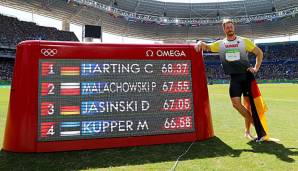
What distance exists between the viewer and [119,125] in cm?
512

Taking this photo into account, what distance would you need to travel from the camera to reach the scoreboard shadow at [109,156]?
4160 millimetres

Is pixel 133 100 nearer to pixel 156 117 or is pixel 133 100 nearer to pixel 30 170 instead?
pixel 156 117

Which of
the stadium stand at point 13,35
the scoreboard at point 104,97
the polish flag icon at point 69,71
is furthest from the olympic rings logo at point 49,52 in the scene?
the stadium stand at point 13,35

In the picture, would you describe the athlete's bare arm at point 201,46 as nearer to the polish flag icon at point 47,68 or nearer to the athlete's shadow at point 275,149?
the athlete's shadow at point 275,149

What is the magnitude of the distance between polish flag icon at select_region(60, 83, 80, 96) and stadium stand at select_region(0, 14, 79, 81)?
43.7 meters

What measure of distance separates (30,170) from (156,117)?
2117 mm

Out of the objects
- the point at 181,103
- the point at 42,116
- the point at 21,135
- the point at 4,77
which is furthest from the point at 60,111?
the point at 4,77

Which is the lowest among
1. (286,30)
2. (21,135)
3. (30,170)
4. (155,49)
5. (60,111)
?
(30,170)

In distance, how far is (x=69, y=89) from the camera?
16.3 feet

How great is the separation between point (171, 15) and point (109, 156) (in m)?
60.7

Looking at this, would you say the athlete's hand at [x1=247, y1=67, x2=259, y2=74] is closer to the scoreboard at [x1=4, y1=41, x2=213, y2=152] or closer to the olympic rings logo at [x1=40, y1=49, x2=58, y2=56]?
the scoreboard at [x1=4, y1=41, x2=213, y2=152]

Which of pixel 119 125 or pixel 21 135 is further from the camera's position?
pixel 119 125

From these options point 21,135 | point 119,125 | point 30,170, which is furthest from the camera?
point 119,125

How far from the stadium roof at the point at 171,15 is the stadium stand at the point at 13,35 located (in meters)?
3.48
